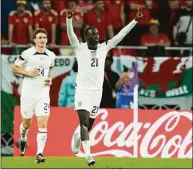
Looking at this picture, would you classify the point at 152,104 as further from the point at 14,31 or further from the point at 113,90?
the point at 14,31

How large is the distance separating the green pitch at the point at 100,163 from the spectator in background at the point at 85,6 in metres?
5.67

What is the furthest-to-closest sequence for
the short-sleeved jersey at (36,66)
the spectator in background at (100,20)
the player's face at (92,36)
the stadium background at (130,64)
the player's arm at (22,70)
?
the spectator in background at (100,20)
the stadium background at (130,64)
the short-sleeved jersey at (36,66)
the player's arm at (22,70)
the player's face at (92,36)

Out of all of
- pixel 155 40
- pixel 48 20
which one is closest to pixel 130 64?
pixel 155 40

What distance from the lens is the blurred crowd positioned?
26953mm

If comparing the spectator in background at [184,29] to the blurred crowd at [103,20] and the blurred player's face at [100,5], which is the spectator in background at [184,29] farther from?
the blurred player's face at [100,5]

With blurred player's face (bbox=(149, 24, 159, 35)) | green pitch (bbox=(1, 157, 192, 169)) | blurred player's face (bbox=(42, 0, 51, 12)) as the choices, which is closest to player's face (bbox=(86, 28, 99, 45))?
green pitch (bbox=(1, 157, 192, 169))

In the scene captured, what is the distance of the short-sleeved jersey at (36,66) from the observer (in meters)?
18.9

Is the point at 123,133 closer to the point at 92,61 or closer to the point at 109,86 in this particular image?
the point at 109,86

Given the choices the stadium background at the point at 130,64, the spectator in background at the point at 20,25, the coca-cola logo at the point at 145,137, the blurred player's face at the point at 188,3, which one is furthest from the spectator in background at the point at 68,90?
the blurred player's face at the point at 188,3

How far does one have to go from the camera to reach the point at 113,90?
26.0m

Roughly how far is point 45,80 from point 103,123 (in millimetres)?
6971

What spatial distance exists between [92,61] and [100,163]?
4.08 m

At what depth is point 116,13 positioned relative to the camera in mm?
28156

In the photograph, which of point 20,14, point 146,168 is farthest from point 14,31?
point 146,168
